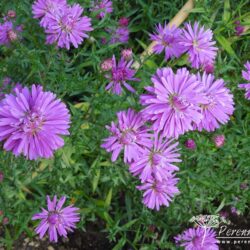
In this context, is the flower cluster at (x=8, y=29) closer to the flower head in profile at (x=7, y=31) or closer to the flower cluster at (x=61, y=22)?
the flower head in profile at (x=7, y=31)

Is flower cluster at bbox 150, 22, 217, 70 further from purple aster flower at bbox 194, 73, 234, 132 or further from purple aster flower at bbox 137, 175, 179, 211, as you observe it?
purple aster flower at bbox 137, 175, 179, 211

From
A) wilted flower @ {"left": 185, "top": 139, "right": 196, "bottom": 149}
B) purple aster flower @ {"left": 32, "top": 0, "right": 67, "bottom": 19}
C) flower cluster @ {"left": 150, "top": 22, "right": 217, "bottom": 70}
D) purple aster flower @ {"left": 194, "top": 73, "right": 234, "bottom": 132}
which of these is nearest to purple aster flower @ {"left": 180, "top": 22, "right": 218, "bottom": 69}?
flower cluster @ {"left": 150, "top": 22, "right": 217, "bottom": 70}

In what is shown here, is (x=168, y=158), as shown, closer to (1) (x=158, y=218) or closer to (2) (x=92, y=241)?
(1) (x=158, y=218)

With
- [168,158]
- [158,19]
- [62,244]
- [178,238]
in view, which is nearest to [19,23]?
[158,19]

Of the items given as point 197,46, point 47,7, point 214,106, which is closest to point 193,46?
point 197,46

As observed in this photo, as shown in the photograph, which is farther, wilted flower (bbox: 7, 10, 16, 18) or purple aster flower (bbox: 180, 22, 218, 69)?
wilted flower (bbox: 7, 10, 16, 18)

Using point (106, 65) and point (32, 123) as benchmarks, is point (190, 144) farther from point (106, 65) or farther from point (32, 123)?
point (32, 123)
